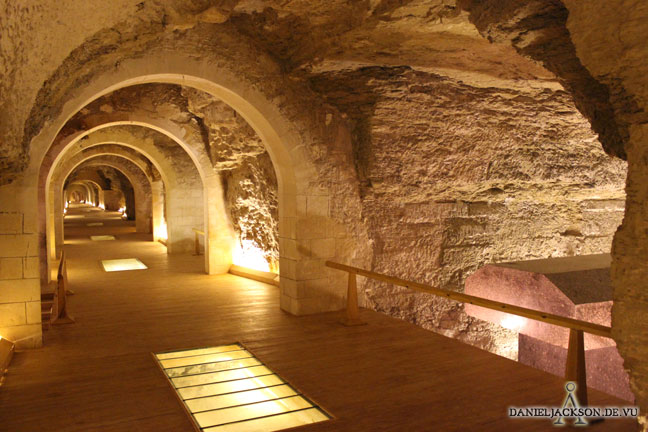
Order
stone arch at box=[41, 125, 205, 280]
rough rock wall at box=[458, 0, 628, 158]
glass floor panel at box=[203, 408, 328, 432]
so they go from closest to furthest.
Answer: rough rock wall at box=[458, 0, 628, 158] → glass floor panel at box=[203, 408, 328, 432] → stone arch at box=[41, 125, 205, 280]

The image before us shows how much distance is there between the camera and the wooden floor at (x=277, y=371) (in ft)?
11.2

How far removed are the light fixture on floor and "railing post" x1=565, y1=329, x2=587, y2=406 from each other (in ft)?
14.2

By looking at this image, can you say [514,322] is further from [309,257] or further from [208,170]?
[208,170]

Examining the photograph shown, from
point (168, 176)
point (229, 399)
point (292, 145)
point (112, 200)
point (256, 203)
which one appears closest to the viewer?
point (229, 399)

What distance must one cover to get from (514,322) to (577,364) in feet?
7.17

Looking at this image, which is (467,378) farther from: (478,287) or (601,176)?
(601,176)

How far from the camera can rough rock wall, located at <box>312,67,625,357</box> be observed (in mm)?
6457

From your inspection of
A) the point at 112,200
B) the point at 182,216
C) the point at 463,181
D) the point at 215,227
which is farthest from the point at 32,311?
the point at 112,200

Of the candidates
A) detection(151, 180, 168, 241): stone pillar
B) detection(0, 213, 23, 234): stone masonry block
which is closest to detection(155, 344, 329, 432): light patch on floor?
detection(0, 213, 23, 234): stone masonry block

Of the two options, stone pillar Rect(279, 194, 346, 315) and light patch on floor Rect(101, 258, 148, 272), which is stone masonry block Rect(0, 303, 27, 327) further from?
light patch on floor Rect(101, 258, 148, 272)

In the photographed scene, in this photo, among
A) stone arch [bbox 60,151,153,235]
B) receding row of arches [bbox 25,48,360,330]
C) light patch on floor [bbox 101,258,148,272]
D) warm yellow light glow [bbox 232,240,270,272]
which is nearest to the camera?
receding row of arches [bbox 25,48,360,330]

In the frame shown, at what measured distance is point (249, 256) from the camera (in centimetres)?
933

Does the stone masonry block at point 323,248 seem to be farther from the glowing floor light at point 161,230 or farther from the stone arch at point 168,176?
the glowing floor light at point 161,230

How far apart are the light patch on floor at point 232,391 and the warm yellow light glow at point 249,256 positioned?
3790 millimetres
